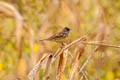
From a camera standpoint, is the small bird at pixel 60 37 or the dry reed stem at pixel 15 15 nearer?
the small bird at pixel 60 37

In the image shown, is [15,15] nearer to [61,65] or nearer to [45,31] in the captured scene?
[45,31]

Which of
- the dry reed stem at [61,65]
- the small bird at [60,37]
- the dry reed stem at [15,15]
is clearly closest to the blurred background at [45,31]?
the dry reed stem at [15,15]

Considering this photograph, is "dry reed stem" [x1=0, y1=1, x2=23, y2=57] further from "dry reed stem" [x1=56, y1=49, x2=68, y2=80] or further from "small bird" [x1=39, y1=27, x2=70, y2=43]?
"dry reed stem" [x1=56, y1=49, x2=68, y2=80]

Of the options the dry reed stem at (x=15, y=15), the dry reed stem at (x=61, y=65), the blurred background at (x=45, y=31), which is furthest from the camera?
the blurred background at (x=45, y=31)

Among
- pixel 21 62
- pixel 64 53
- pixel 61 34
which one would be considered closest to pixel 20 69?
pixel 21 62

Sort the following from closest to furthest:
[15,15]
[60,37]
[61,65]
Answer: [61,65] → [60,37] → [15,15]

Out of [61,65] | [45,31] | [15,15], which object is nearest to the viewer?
[61,65]

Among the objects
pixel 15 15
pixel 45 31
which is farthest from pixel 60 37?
pixel 45 31

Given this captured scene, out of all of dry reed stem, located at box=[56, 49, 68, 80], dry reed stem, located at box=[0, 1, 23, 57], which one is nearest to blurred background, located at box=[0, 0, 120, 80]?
dry reed stem, located at box=[0, 1, 23, 57]

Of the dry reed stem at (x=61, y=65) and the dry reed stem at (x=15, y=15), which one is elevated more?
the dry reed stem at (x=15, y=15)

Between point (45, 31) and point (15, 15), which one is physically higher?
point (15, 15)

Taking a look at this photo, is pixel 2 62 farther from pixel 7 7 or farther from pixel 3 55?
pixel 7 7

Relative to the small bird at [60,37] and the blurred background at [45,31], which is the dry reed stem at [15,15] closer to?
the blurred background at [45,31]

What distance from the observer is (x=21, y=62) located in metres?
4.83
